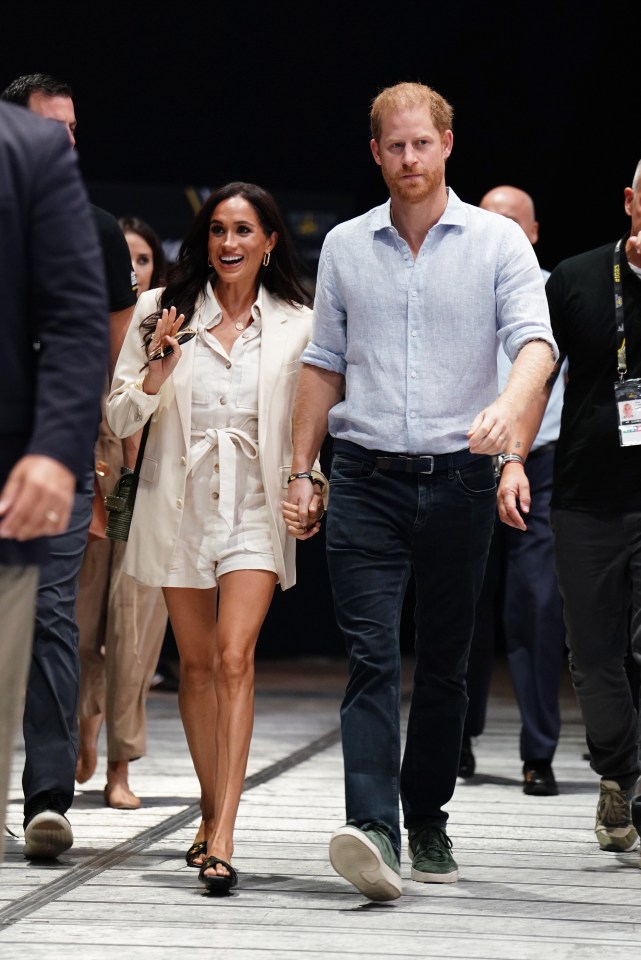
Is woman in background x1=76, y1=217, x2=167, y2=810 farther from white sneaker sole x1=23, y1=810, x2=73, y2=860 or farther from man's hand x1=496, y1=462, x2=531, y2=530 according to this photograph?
man's hand x1=496, y1=462, x2=531, y2=530

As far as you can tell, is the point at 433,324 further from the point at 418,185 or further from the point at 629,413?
the point at 629,413

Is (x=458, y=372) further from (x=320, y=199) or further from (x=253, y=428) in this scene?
(x=320, y=199)

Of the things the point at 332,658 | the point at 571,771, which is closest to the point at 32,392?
the point at 571,771

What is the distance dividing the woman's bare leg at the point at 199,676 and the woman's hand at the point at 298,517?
0.31 meters

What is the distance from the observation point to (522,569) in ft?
16.2

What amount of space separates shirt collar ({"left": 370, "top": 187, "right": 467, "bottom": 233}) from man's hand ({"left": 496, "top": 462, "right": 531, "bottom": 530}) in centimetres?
53

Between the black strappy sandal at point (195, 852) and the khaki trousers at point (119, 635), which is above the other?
the khaki trousers at point (119, 635)

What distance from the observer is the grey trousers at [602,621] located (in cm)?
371

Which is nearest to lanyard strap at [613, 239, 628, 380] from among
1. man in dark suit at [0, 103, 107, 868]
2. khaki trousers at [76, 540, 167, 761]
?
khaki trousers at [76, 540, 167, 761]

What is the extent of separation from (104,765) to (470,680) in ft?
4.15

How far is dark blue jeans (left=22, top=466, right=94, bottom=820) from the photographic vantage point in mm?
3594

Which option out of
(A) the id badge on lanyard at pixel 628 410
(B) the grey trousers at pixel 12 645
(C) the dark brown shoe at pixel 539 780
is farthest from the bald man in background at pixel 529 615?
(B) the grey trousers at pixel 12 645

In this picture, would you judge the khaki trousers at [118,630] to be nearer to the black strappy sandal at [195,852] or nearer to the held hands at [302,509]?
the black strappy sandal at [195,852]

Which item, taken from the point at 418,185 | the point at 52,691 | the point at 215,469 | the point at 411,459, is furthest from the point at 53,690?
the point at 418,185
